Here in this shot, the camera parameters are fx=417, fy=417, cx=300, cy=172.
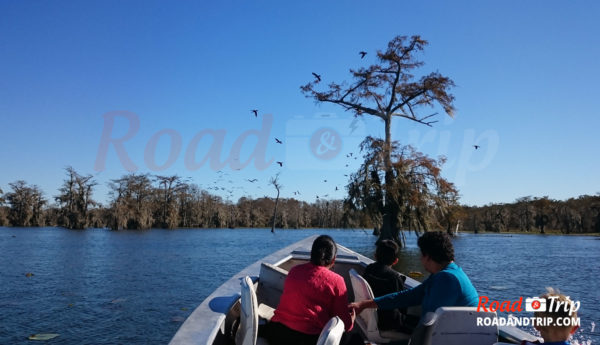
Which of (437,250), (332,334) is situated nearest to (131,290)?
(437,250)

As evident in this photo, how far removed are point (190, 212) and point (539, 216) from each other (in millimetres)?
81175

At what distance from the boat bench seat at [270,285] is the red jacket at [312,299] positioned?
1.59 meters

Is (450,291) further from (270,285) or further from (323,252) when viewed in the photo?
(270,285)

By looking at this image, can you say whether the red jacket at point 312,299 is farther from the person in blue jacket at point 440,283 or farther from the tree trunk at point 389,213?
the tree trunk at point 389,213

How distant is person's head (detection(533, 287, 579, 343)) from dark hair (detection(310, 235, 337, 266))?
5.04 feet

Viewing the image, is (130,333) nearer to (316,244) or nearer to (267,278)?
(267,278)

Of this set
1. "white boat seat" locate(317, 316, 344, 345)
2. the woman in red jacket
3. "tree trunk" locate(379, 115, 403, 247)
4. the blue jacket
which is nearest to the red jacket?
the woman in red jacket

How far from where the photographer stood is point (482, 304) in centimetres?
304

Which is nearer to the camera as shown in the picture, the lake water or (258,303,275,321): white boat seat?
(258,303,275,321): white boat seat

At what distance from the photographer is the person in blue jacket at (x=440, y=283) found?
3.07 m

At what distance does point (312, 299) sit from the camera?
3295mm

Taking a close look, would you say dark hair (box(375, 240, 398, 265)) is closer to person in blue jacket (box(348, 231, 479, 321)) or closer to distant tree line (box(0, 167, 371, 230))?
person in blue jacket (box(348, 231, 479, 321))

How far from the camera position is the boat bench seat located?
4.98m

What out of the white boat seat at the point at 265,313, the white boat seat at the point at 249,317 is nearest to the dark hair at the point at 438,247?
the white boat seat at the point at 249,317
